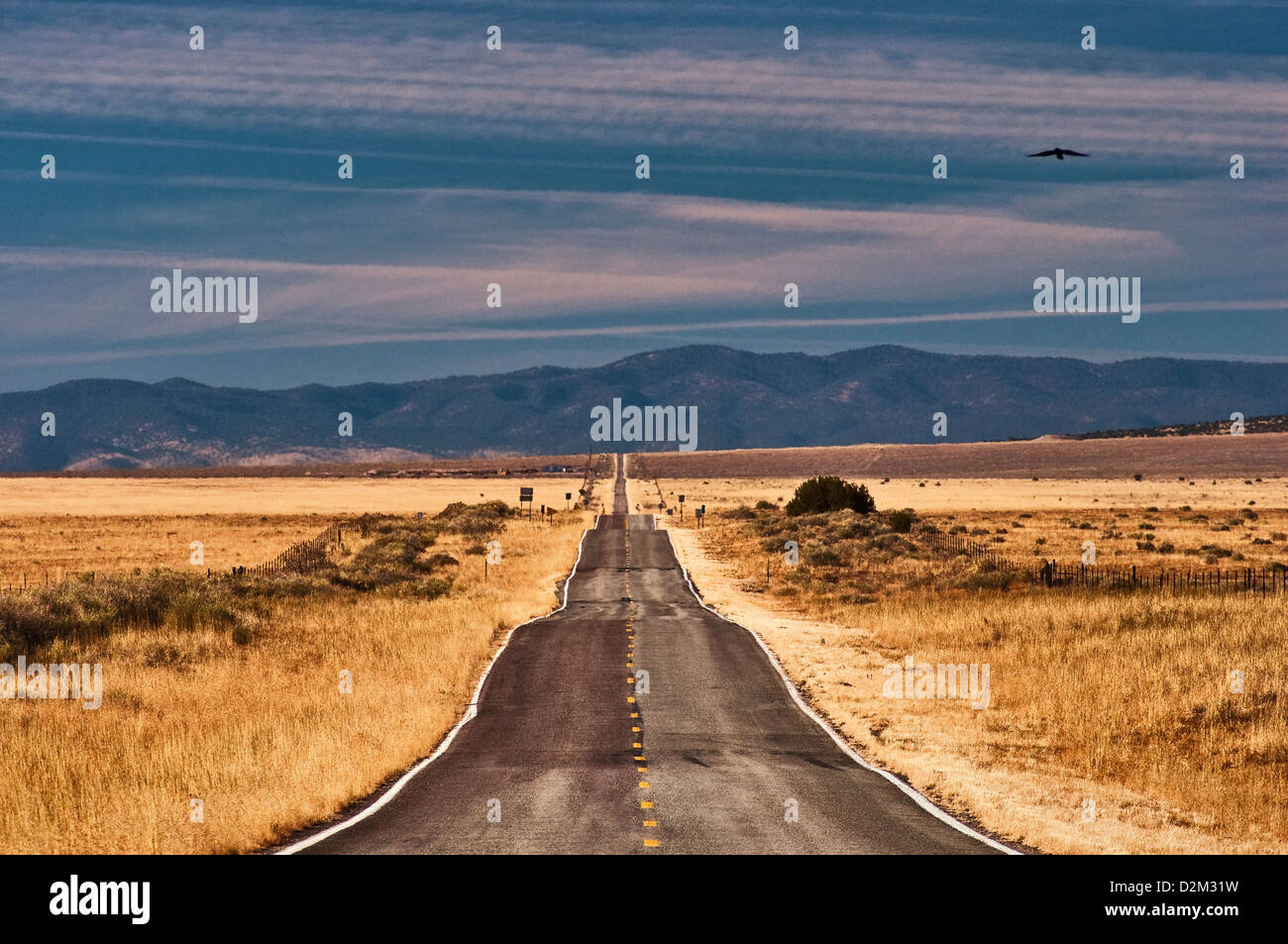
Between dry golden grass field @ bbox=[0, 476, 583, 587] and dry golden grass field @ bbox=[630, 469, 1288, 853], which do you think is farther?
dry golden grass field @ bbox=[0, 476, 583, 587]

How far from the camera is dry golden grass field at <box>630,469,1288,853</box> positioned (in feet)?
60.0

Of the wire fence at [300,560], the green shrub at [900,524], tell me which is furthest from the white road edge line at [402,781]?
the green shrub at [900,524]

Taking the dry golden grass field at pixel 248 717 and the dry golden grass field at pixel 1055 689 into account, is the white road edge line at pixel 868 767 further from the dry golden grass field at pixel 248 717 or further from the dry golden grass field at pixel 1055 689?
the dry golden grass field at pixel 248 717

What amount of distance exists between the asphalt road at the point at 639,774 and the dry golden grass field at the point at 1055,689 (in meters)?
1.37

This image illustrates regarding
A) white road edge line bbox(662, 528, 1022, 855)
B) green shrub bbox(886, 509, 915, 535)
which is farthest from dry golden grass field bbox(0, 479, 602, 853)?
green shrub bbox(886, 509, 915, 535)

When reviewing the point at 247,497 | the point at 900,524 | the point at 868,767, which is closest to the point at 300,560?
the point at 900,524

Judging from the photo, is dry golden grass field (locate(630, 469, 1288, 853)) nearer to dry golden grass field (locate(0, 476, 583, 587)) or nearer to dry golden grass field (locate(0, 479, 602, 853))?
dry golden grass field (locate(0, 479, 602, 853))

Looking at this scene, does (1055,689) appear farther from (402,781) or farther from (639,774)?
(402,781)

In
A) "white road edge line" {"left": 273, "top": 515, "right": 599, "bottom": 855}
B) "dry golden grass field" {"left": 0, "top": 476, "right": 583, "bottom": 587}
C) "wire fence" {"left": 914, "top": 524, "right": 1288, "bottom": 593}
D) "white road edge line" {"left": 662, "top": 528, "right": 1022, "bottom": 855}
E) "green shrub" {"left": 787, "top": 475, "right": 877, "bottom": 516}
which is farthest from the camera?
"green shrub" {"left": 787, "top": 475, "right": 877, "bottom": 516}

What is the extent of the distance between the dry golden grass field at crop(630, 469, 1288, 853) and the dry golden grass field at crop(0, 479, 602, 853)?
8571 millimetres

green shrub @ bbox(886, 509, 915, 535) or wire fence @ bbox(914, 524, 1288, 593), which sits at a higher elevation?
green shrub @ bbox(886, 509, 915, 535)

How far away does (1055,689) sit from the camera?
28.1 meters
